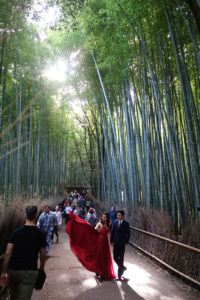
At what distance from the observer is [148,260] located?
4199mm

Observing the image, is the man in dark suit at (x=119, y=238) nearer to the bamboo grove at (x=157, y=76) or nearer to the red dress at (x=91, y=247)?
the red dress at (x=91, y=247)

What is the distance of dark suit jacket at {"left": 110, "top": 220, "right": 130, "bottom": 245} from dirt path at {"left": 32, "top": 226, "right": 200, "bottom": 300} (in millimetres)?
498

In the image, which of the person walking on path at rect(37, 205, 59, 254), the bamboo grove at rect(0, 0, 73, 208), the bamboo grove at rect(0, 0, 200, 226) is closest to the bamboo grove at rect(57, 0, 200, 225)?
the bamboo grove at rect(0, 0, 200, 226)

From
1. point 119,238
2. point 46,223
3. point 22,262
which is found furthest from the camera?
point 46,223

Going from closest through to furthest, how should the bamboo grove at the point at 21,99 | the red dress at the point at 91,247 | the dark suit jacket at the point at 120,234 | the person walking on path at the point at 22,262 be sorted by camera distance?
the person walking on path at the point at 22,262
the red dress at the point at 91,247
the dark suit jacket at the point at 120,234
the bamboo grove at the point at 21,99

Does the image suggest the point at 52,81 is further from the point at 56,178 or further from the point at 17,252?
the point at 17,252

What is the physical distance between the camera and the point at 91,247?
342 cm

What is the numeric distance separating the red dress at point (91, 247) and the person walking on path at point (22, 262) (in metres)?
1.85

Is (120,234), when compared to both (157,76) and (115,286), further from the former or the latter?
(157,76)

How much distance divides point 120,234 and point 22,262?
6.74ft

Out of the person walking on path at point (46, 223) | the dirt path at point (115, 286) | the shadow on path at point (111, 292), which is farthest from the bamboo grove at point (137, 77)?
the shadow on path at point (111, 292)

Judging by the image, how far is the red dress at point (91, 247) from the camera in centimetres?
318

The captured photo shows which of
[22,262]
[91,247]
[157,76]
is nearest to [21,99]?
[157,76]

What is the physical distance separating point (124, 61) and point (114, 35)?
786 millimetres
